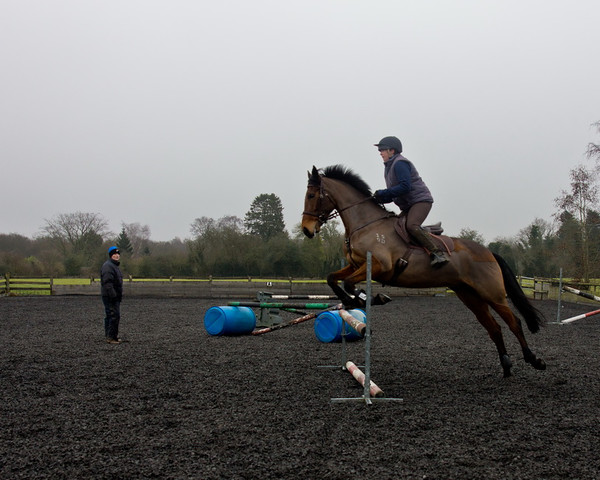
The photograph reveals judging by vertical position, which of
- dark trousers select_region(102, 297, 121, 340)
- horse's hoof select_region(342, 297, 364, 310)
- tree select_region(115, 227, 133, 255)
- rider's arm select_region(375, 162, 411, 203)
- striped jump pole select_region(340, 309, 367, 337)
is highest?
tree select_region(115, 227, 133, 255)

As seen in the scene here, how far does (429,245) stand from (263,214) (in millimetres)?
48594

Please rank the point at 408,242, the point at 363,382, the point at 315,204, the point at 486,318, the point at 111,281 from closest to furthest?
the point at 363,382, the point at 408,242, the point at 315,204, the point at 486,318, the point at 111,281

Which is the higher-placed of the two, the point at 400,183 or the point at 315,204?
the point at 400,183

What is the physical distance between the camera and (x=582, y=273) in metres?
27.2

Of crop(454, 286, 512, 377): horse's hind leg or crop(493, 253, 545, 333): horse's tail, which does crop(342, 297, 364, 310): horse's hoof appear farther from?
crop(493, 253, 545, 333): horse's tail

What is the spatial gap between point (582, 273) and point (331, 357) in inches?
930

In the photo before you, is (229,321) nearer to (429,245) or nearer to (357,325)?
(357,325)

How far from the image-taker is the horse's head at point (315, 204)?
6.45 m

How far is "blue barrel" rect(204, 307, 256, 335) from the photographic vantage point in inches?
429

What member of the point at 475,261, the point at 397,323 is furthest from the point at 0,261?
the point at 475,261

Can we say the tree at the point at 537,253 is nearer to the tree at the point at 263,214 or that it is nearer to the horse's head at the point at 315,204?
the tree at the point at 263,214

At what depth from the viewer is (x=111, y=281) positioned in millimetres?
10266

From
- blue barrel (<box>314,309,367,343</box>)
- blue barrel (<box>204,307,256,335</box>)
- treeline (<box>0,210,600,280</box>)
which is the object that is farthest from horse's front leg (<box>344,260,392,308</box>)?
treeline (<box>0,210,600,280</box>)

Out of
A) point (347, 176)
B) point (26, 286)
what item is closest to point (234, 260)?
point (26, 286)
